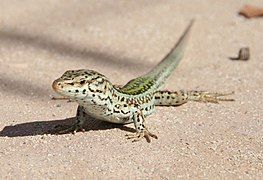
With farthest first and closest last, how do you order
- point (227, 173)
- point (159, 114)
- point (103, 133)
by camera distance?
1. point (159, 114)
2. point (103, 133)
3. point (227, 173)

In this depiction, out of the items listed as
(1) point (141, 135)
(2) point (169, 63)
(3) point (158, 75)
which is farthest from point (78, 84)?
(2) point (169, 63)

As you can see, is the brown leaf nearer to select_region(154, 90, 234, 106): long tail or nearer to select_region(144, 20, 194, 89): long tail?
select_region(144, 20, 194, 89): long tail

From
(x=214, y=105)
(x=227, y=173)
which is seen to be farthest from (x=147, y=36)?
(x=227, y=173)

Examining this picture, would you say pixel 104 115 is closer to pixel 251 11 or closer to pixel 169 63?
pixel 169 63

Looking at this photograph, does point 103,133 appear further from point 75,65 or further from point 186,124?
point 75,65

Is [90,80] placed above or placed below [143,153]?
above

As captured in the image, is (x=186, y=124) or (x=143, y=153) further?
(x=186, y=124)

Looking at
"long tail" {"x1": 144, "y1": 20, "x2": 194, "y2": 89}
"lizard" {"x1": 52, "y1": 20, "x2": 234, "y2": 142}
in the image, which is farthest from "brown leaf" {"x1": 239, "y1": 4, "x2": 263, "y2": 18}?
"lizard" {"x1": 52, "y1": 20, "x2": 234, "y2": 142}
